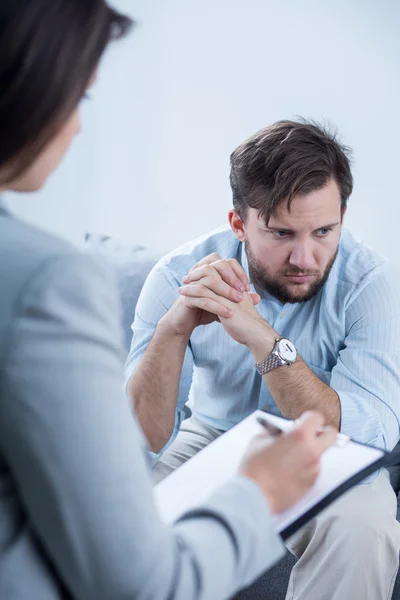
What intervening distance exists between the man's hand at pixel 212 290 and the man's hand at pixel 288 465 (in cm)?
85

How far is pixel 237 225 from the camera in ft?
6.31

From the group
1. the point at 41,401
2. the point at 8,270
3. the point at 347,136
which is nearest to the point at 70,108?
the point at 8,270

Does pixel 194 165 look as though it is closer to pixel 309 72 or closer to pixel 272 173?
pixel 309 72

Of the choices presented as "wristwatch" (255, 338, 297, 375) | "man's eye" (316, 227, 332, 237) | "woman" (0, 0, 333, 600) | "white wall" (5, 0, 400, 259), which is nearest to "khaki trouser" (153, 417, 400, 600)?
"wristwatch" (255, 338, 297, 375)

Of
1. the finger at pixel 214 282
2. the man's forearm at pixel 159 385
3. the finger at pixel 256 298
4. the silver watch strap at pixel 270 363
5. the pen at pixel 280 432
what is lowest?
the man's forearm at pixel 159 385

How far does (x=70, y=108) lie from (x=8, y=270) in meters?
0.16

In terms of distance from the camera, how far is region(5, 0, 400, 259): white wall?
273cm

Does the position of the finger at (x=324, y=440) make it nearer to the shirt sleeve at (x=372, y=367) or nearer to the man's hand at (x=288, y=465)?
the man's hand at (x=288, y=465)

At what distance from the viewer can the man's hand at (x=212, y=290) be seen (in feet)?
5.39

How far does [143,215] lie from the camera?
300cm

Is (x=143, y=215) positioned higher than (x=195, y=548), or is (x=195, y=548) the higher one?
(x=195, y=548)

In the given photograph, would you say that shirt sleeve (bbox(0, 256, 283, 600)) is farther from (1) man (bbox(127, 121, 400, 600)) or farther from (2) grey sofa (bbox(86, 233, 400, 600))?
(2) grey sofa (bbox(86, 233, 400, 600))

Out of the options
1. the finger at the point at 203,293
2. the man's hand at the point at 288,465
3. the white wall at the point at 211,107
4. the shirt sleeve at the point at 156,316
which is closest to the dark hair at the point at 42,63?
the man's hand at the point at 288,465

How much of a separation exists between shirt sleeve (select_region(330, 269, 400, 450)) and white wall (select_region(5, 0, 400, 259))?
1096 millimetres
